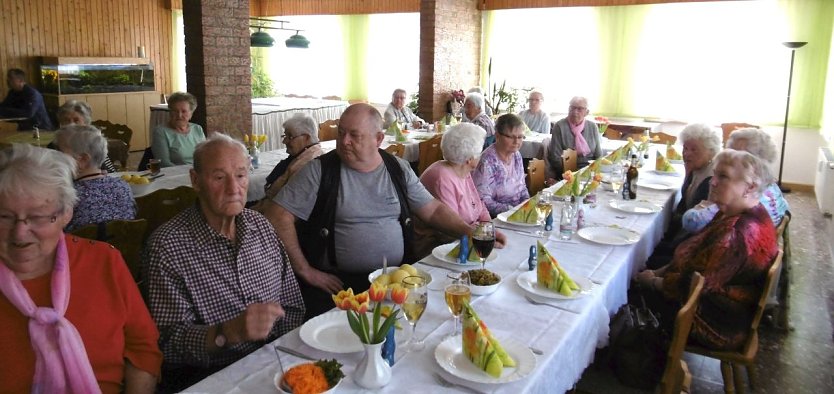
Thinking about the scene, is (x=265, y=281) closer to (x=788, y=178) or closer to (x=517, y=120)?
(x=517, y=120)

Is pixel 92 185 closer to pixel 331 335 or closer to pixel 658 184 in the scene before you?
pixel 331 335

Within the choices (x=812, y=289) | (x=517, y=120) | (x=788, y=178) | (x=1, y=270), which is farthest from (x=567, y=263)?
(x=788, y=178)

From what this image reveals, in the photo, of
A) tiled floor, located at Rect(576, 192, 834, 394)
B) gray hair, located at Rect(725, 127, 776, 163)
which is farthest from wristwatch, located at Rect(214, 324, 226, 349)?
gray hair, located at Rect(725, 127, 776, 163)

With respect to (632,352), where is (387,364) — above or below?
above

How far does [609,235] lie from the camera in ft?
9.11

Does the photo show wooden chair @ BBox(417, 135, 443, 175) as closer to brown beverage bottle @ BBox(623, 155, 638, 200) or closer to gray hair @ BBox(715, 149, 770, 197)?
brown beverage bottle @ BBox(623, 155, 638, 200)

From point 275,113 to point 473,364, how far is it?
8331 millimetres

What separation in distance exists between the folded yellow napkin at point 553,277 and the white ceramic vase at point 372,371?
2.63 feet

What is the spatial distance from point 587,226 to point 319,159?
4.41 feet

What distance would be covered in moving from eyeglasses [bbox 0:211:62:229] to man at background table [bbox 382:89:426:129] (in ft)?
→ 20.8

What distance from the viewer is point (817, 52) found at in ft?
25.3

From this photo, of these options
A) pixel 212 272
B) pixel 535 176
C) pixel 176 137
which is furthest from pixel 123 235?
pixel 535 176

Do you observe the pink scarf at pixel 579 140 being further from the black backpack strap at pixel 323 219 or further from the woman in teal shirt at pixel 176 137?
the black backpack strap at pixel 323 219

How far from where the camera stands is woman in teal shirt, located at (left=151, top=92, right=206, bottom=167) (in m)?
4.69
